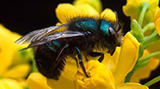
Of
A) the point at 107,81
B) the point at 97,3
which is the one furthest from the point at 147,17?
the point at 97,3

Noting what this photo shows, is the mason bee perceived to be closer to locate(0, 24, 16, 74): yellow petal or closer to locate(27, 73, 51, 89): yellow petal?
locate(27, 73, 51, 89): yellow petal

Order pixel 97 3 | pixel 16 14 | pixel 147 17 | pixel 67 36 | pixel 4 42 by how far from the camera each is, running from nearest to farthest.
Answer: pixel 67 36 < pixel 147 17 < pixel 4 42 < pixel 97 3 < pixel 16 14

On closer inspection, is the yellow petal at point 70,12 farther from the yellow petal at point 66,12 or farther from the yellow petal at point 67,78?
the yellow petal at point 67,78

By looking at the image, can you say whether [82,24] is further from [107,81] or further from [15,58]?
[15,58]

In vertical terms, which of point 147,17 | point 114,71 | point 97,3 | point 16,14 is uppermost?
point 16,14

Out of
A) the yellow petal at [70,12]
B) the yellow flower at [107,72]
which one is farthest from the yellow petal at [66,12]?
the yellow flower at [107,72]

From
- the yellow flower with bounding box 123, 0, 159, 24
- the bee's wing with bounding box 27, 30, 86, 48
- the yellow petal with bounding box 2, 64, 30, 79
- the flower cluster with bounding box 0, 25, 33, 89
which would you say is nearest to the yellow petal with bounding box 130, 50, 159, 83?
the yellow flower with bounding box 123, 0, 159, 24

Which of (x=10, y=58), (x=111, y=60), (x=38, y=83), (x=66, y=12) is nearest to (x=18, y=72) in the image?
(x=10, y=58)
